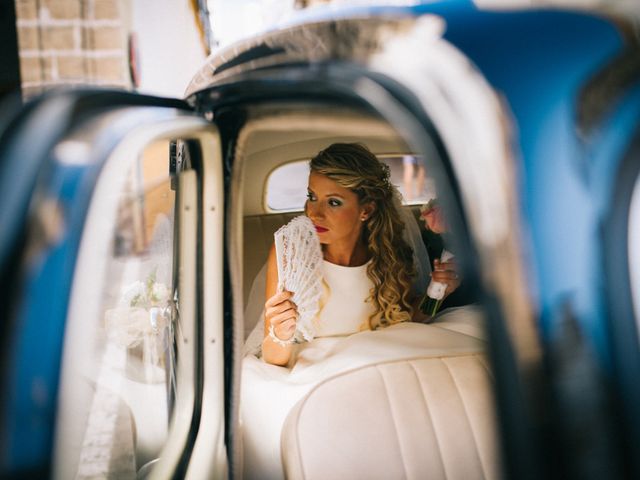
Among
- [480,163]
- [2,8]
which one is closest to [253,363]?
[480,163]

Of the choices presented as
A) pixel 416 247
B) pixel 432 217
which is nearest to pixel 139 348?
pixel 416 247

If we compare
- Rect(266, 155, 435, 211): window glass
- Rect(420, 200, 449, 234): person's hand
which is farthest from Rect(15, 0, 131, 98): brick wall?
Rect(420, 200, 449, 234): person's hand

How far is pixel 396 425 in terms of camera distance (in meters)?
1.30

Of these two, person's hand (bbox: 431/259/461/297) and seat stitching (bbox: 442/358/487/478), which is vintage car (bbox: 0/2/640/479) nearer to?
seat stitching (bbox: 442/358/487/478)

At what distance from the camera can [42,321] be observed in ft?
1.73

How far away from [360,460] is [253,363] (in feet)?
2.26

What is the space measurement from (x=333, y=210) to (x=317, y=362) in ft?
2.15

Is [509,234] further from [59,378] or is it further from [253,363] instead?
[253,363]

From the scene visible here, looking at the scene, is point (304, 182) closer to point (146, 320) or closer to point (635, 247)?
point (146, 320)

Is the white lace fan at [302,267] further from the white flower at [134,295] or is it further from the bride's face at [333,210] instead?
the white flower at [134,295]

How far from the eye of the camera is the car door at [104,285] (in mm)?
524

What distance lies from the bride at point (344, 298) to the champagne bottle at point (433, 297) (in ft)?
0.13

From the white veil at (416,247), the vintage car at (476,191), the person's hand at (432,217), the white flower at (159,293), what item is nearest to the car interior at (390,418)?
the white flower at (159,293)

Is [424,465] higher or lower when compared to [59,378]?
lower
